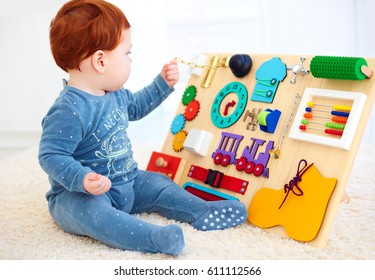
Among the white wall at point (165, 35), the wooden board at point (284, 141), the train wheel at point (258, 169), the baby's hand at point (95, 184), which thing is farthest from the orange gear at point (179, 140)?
the white wall at point (165, 35)

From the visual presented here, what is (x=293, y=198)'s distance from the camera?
100cm

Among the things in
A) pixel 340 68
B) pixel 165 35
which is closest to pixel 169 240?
pixel 340 68

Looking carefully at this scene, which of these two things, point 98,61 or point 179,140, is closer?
point 98,61

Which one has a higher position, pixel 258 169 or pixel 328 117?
pixel 328 117

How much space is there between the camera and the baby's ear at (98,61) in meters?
1.03

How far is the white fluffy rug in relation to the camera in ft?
2.97

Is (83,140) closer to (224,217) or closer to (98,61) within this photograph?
(98,61)

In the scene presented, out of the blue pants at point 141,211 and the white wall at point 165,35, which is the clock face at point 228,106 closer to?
the blue pants at point 141,211

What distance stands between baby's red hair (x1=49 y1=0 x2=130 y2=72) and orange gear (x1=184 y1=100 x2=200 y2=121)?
0.32m

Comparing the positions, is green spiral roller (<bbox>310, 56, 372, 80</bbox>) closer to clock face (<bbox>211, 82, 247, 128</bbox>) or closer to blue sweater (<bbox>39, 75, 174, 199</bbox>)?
clock face (<bbox>211, 82, 247, 128</bbox>)

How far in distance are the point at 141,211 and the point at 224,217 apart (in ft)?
0.70


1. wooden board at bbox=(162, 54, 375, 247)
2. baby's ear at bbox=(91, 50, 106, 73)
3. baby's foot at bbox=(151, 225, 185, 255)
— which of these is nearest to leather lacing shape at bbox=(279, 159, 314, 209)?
wooden board at bbox=(162, 54, 375, 247)

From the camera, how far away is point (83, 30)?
999 millimetres
